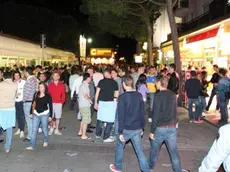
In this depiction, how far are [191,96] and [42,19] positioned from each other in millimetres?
36569

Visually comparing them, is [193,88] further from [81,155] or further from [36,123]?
[36,123]

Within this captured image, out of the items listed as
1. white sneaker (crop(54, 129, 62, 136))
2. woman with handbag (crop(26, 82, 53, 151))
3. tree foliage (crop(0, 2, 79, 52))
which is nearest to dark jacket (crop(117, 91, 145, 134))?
woman with handbag (crop(26, 82, 53, 151))

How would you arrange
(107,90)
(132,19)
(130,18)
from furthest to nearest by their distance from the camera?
(132,19) → (130,18) → (107,90)

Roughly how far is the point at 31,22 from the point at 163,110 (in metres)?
41.2

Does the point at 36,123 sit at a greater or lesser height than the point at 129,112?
lesser

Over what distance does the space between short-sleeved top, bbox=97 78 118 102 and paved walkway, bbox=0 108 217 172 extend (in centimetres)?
114

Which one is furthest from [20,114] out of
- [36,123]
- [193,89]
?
[193,89]


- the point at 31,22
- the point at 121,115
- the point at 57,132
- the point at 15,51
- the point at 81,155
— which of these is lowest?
the point at 81,155

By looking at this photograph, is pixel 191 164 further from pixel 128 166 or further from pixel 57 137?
pixel 57 137

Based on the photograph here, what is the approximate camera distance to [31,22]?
44.3 metres

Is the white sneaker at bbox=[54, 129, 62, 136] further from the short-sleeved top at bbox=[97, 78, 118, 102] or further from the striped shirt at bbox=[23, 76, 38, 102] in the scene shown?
the short-sleeved top at bbox=[97, 78, 118, 102]

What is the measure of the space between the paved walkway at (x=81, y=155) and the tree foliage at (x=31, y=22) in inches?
1391

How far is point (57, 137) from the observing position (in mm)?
9188

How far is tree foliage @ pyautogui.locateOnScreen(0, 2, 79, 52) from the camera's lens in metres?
43.6
